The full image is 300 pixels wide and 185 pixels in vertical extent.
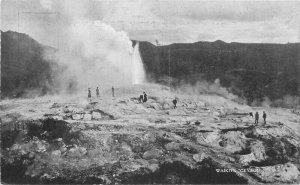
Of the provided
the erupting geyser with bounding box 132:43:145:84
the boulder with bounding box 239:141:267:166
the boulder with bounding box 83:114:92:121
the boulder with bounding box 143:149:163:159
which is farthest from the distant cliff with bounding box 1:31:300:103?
the boulder with bounding box 143:149:163:159

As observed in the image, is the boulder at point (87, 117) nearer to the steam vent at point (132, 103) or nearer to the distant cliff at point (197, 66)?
the steam vent at point (132, 103)

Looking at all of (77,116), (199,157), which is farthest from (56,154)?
(199,157)

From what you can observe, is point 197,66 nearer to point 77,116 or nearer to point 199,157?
point 199,157

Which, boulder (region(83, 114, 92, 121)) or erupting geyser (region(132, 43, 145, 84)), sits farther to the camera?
erupting geyser (region(132, 43, 145, 84))

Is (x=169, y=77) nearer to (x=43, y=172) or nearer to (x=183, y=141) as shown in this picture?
(x=183, y=141)

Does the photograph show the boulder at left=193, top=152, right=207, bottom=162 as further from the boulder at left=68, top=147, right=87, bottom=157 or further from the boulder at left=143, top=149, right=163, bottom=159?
the boulder at left=68, top=147, right=87, bottom=157

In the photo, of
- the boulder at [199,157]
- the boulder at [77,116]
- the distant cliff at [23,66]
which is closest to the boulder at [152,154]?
the boulder at [199,157]

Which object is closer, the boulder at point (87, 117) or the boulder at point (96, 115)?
the boulder at point (87, 117)
